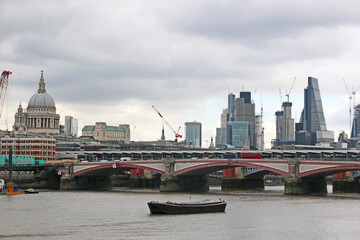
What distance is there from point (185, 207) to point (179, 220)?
7.74 meters

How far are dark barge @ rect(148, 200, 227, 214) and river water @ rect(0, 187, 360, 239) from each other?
62.7 inches

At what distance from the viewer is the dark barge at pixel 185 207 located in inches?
3327

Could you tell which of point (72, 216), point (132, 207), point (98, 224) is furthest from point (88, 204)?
point (98, 224)

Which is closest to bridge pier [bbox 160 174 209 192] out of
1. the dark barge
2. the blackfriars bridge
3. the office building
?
the blackfriars bridge

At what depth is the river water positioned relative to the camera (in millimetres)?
66250

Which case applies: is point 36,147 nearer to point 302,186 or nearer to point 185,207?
point 302,186

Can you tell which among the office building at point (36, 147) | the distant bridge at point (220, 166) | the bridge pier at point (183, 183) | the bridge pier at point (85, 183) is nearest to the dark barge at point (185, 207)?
the distant bridge at point (220, 166)

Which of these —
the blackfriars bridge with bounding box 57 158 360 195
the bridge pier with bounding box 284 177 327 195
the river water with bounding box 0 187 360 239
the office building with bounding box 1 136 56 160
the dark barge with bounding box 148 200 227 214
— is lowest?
the river water with bounding box 0 187 360 239

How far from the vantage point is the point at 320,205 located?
95.6 m

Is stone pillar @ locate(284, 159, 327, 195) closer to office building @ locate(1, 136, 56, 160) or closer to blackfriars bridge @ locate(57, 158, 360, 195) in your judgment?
blackfriars bridge @ locate(57, 158, 360, 195)

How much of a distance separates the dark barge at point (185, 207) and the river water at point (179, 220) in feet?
5.23

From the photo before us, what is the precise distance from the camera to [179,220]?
77688mm

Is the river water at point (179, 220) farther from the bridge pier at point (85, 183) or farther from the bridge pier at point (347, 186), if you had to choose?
the bridge pier at point (85, 183)

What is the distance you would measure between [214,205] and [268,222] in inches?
484
